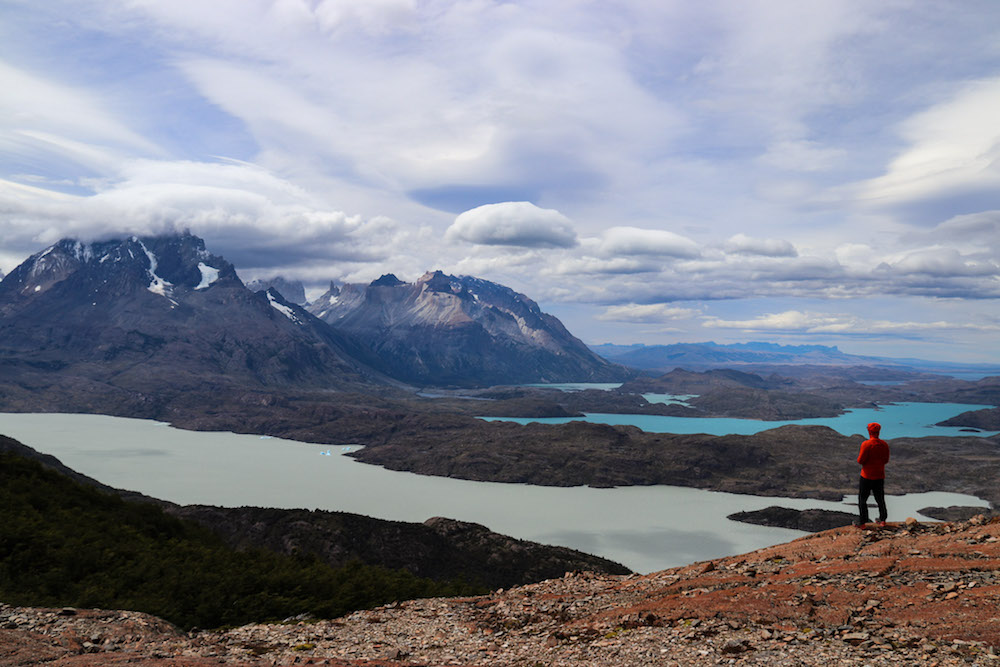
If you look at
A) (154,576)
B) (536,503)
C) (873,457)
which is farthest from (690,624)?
(536,503)

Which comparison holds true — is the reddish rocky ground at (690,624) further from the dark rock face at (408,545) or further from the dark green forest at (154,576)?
the dark rock face at (408,545)

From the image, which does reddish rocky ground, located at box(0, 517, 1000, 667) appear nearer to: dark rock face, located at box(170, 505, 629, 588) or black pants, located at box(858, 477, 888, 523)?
black pants, located at box(858, 477, 888, 523)

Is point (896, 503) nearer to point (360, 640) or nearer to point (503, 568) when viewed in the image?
point (503, 568)

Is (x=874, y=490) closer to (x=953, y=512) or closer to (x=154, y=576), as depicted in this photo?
(x=154, y=576)

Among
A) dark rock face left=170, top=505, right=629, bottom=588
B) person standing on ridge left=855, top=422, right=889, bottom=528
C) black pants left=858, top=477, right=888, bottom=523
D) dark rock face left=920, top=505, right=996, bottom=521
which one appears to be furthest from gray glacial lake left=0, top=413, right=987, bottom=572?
person standing on ridge left=855, top=422, right=889, bottom=528

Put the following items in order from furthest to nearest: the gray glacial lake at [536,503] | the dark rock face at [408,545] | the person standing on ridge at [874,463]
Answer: the gray glacial lake at [536,503] < the dark rock face at [408,545] < the person standing on ridge at [874,463]

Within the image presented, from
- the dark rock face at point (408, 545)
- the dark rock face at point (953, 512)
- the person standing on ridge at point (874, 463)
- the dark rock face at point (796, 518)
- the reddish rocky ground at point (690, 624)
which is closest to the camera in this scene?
the reddish rocky ground at point (690, 624)

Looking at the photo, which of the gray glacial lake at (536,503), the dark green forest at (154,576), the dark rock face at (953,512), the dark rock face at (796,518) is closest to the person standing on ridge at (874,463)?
the dark green forest at (154,576)
